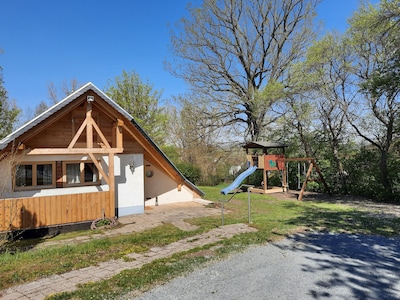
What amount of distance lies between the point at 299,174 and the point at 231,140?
7.21 m

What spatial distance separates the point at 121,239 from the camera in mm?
7246

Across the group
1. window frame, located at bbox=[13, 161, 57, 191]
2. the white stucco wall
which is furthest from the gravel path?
the white stucco wall

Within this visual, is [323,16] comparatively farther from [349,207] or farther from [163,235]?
[163,235]

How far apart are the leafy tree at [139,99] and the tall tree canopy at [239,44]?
3131 millimetres

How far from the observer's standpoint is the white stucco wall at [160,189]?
13172mm

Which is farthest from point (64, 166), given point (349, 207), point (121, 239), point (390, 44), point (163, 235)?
point (390, 44)

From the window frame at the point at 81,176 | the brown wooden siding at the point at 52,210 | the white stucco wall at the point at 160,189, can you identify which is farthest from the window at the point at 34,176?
the white stucco wall at the point at 160,189

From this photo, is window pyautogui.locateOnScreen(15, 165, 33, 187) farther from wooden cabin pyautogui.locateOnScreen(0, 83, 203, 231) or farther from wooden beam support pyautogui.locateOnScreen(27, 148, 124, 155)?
wooden beam support pyautogui.locateOnScreen(27, 148, 124, 155)

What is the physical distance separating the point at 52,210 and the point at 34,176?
1619 millimetres

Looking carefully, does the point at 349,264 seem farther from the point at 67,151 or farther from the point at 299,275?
the point at 67,151

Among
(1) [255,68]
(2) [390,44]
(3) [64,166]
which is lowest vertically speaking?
(3) [64,166]

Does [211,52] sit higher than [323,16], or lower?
lower

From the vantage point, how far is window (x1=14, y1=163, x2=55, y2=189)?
9023 mm

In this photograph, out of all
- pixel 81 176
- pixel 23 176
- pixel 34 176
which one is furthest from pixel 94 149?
pixel 23 176
